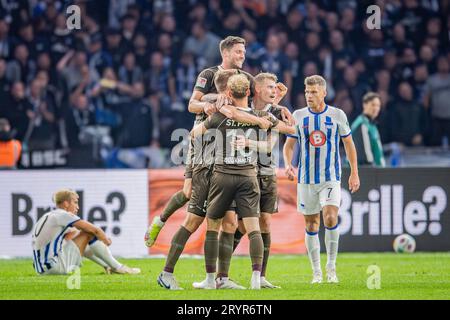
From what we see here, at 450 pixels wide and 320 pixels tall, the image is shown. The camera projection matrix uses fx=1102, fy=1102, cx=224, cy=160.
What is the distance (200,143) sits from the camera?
1084 centimetres

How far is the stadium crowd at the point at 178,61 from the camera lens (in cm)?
1989

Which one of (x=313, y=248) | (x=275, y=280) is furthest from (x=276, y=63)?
(x=313, y=248)

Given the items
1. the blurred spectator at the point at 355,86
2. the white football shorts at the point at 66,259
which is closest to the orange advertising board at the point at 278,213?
the white football shorts at the point at 66,259

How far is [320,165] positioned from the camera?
38.3 feet

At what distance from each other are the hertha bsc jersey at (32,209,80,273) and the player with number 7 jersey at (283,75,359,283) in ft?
8.95

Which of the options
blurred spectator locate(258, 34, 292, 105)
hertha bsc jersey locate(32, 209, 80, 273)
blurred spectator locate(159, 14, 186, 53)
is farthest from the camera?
blurred spectator locate(159, 14, 186, 53)

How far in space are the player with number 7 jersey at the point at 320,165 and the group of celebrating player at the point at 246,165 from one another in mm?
11

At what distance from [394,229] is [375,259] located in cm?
110

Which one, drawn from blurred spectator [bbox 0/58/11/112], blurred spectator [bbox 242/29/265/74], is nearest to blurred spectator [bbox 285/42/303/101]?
blurred spectator [bbox 242/29/265/74]

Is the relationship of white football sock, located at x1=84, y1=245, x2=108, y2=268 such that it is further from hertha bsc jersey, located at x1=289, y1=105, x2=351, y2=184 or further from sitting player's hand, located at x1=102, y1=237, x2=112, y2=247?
hertha bsc jersey, located at x1=289, y1=105, x2=351, y2=184

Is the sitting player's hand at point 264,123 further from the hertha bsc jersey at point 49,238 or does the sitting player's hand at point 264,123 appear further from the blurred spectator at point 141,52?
the blurred spectator at point 141,52

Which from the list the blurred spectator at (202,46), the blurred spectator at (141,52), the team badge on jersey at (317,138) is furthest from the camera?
the blurred spectator at (141,52)

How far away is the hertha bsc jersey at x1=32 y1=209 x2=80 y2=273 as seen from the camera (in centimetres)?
1259
